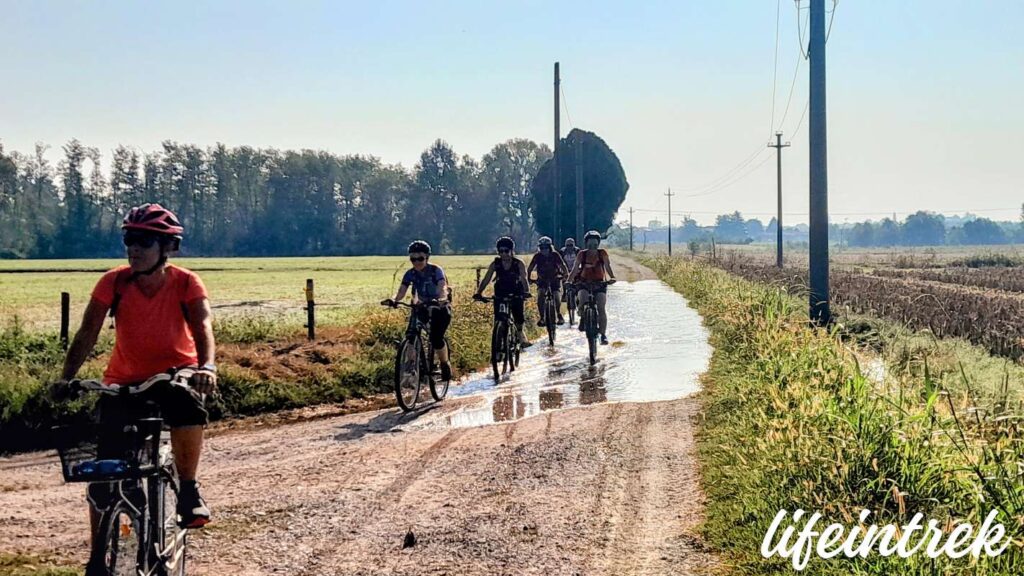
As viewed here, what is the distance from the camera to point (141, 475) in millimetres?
3713

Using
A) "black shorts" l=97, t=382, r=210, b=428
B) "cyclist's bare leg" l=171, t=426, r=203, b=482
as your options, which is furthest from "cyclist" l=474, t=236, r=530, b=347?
"black shorts" l=97, t=382, r=210, b=428

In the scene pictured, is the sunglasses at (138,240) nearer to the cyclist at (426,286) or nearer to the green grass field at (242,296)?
the cyclist at (426,286)

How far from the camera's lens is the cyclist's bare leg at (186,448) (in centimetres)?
417

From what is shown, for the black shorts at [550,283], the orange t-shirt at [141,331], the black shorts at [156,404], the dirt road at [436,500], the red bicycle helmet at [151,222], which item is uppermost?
the red bicycle helmet at [151,222]

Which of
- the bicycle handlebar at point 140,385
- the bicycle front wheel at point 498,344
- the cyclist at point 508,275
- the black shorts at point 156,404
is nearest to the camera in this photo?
the bicycle handlebar at point 140,385

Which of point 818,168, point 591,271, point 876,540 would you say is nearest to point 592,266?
point 591,271

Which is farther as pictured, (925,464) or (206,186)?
(206,186)

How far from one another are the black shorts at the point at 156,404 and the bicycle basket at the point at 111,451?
0.08 m

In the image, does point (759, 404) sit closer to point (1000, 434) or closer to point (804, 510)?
point (1000, 434)

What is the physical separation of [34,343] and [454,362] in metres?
6.48

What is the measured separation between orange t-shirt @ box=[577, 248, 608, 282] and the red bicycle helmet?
34.0ft

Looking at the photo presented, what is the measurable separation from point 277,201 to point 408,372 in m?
95.2

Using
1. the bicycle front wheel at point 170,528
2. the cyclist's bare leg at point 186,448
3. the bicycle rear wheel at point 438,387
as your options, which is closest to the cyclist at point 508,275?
the bicycle rear wheel at point 438,387

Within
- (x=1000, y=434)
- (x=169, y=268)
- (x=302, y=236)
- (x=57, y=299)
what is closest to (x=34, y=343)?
(x=169, y=268)
